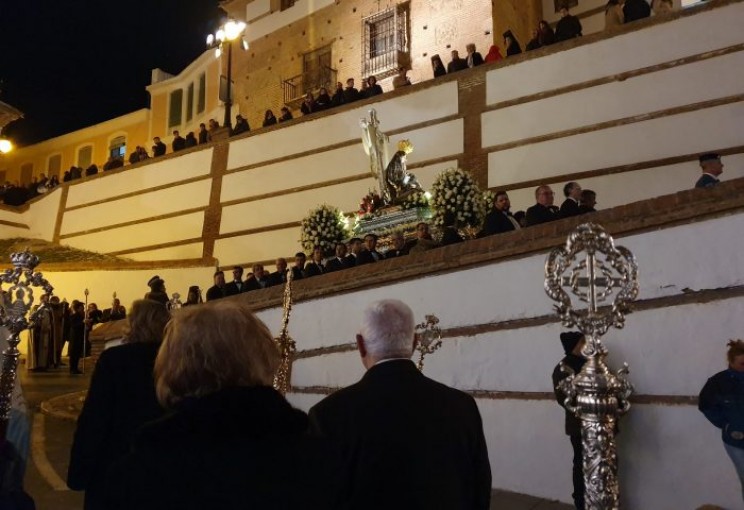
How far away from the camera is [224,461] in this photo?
144 centimetres

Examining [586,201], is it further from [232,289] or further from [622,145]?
[232,289]

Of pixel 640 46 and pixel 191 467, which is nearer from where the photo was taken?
pixel 191 467

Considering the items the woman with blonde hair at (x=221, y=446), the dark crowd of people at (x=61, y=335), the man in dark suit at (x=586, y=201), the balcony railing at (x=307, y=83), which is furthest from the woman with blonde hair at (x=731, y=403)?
the balcony railing at (x=307, y=83)

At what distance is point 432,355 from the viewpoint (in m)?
6.26

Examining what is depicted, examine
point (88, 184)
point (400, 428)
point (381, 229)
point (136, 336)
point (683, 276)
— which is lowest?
point (400, 428)

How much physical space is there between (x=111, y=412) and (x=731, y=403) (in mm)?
3707

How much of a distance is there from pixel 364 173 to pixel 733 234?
9902 mm

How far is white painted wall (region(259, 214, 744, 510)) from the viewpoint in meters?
4.62

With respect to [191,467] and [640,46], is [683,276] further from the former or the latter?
[640,46]

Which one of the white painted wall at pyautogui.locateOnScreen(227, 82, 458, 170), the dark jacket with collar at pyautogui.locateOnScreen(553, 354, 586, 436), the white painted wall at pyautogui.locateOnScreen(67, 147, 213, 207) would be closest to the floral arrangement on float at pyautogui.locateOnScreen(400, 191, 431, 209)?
the white painted wall at pyautogui.locateOnScreen(227, 82, 458, 170)

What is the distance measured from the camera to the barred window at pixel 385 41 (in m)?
17.3

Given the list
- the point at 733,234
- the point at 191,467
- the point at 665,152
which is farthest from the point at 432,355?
the point at 665,152

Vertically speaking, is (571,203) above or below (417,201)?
below

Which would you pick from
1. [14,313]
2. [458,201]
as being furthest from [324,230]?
[14,313]
